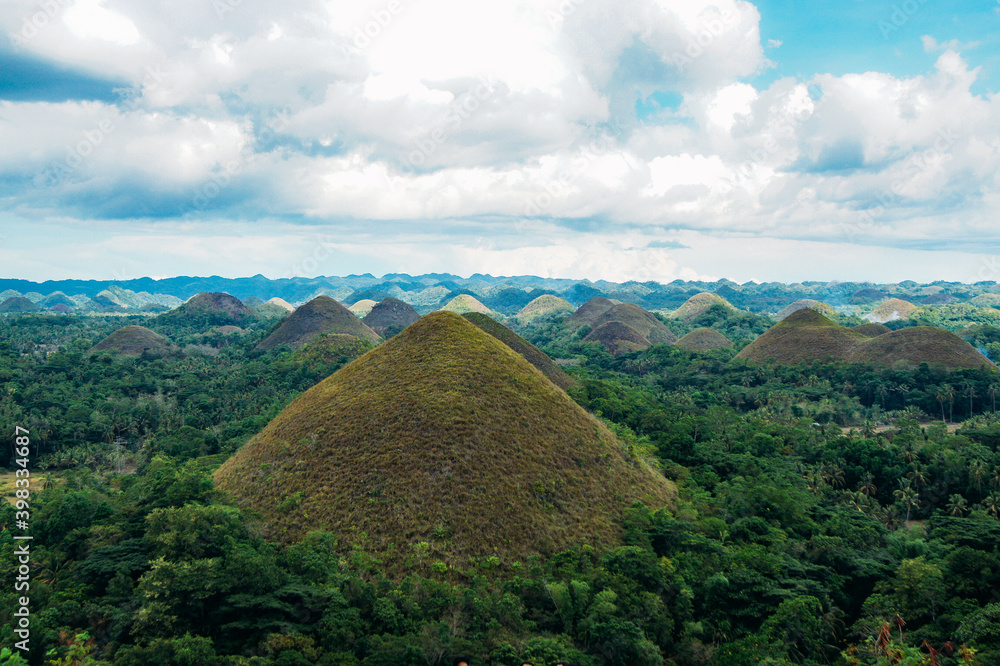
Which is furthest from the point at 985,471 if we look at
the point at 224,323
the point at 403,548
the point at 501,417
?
the point at 224,323

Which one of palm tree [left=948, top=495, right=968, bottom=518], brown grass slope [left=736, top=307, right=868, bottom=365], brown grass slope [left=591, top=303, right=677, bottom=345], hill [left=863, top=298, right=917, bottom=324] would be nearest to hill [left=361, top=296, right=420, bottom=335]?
brown grass slope [left=591, top=303, right=677, bottom=345]

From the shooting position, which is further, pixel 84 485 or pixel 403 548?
pixel 84 485

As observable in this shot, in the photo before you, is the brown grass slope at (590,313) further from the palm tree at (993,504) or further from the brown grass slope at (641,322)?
the palm tree at (993,504)

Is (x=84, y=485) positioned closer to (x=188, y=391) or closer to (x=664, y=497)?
(x=188, y=391)

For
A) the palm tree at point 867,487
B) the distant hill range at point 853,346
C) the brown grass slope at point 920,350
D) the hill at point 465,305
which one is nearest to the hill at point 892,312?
the distant hill range at point 853,346

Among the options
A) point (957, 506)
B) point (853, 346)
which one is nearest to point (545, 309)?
point (853, 346)

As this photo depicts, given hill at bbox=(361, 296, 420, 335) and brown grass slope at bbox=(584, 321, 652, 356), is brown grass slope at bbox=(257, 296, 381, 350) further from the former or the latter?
brown grass slope at bbox=(584, 321, 652, 356)

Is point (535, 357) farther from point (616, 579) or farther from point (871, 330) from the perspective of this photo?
point (871, 330)
